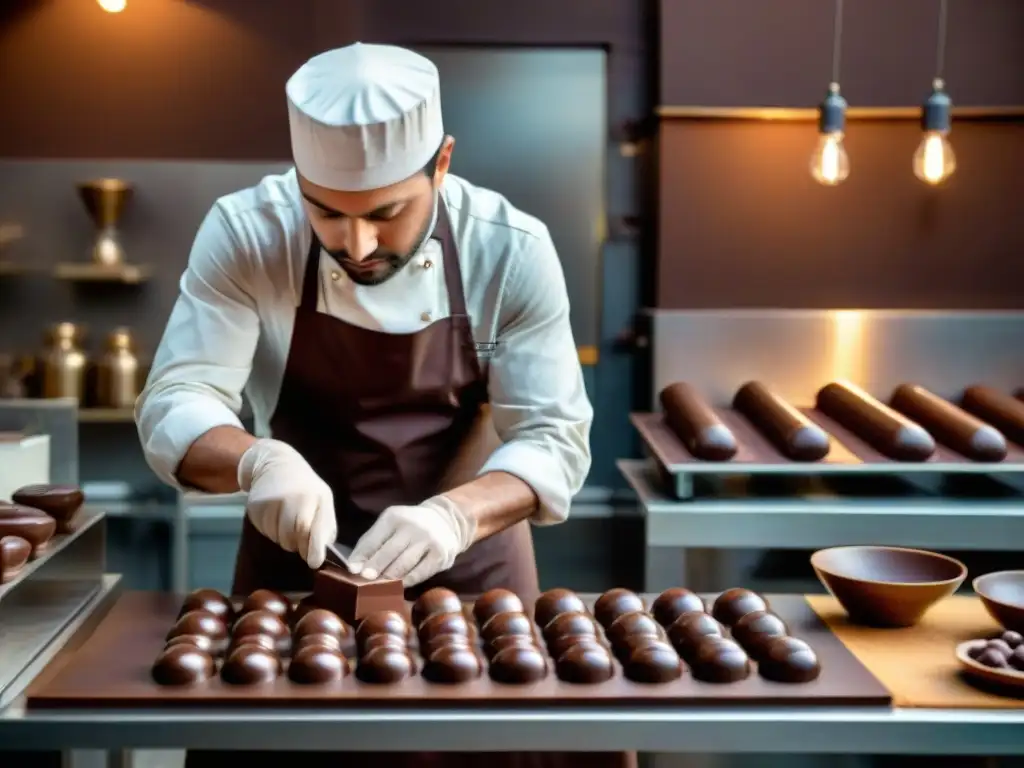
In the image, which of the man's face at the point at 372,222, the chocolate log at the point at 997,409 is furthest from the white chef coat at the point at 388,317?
the chocolate log at the point at 997,409

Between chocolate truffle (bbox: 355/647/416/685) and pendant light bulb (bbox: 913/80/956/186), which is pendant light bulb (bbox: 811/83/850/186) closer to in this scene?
pendant light bulb (bbox: 913/80/956/186)

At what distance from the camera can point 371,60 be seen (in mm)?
1808

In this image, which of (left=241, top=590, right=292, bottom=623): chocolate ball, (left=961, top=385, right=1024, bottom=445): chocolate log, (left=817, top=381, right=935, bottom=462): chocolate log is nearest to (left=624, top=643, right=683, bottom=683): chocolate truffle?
(left=241, top=590, right=292, bottom=623): chocolate ball

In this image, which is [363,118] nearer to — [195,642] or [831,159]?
[195,642]

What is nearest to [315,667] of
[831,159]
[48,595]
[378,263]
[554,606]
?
[554,606]

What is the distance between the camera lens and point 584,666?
1323 mm

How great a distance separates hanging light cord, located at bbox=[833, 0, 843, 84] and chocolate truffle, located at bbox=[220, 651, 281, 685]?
2.64 m

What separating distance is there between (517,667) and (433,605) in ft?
0.88

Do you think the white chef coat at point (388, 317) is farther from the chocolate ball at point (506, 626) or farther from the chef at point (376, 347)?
the chocolate ball at point (506, 626)

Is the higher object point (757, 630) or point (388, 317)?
point (388, 317)

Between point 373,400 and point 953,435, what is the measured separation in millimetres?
1365

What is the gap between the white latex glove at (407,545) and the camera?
1667 mm

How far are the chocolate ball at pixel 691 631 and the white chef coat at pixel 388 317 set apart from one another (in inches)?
17.9

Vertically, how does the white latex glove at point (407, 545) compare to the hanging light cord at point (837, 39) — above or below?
below
